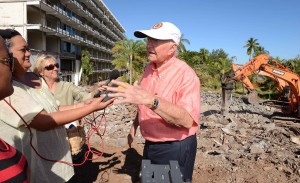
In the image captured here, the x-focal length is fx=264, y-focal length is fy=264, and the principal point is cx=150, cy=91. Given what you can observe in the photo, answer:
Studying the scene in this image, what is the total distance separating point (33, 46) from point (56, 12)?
4730 mm

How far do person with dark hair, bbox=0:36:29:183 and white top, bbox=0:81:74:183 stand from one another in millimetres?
634

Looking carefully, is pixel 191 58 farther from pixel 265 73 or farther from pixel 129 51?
pixel 265 73

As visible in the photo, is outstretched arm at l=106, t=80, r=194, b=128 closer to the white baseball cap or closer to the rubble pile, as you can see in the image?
the white baseball cap

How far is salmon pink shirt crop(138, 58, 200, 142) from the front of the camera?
6.84ft

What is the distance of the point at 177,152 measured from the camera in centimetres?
232

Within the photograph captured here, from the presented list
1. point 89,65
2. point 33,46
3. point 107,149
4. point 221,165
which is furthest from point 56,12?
point 221,165

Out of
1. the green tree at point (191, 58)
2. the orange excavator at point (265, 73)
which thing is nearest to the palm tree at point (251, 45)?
the green tree at point (191, 58)

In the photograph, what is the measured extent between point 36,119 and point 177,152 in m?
1.19

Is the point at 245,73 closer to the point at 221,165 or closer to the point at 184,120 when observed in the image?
the point at 221,165

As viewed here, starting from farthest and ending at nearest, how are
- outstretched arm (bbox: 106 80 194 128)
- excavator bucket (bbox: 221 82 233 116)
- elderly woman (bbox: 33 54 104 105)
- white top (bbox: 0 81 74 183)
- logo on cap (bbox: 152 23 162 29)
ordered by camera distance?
1. excavator bucket (bbox: 221 82 233 116)
2. elderly woman (bbox: 33 54 104 105)
3. logo on cap (bbox: 152 23 162 29)
4. white top (bbox: 0 81 74 183)
5. outstretched arm (bbox: 106 80 194 128)

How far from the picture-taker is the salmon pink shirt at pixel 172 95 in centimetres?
209

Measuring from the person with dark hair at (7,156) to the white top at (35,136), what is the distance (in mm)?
634

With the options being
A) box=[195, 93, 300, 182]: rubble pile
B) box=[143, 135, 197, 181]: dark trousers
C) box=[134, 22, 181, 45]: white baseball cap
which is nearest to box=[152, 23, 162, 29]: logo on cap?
box=[134, 22, 181, 45]: white baseball cap

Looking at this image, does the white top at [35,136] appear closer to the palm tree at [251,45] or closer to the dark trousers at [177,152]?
the dark trousers at [177,152]
